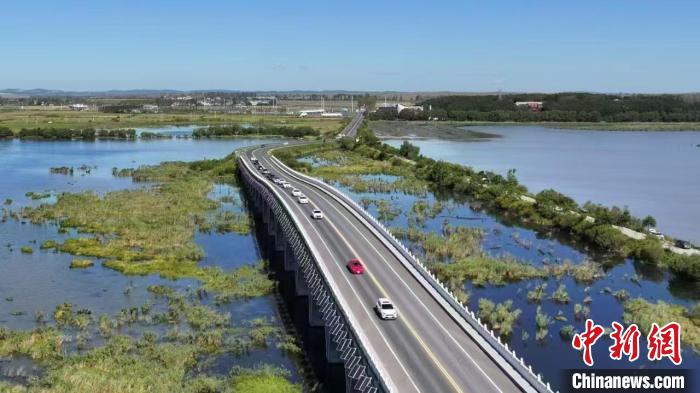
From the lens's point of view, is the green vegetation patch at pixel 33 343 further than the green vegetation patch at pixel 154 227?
No

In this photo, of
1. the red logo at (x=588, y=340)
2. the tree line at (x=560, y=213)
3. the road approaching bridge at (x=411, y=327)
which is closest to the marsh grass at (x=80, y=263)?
the road approaching bridge at (x=411, y=327)

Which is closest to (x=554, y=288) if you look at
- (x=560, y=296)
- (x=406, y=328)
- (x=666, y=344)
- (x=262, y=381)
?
(x=560, y=296)

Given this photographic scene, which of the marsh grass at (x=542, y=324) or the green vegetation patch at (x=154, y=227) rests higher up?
the green vegetation patch at (x=154, y=227)

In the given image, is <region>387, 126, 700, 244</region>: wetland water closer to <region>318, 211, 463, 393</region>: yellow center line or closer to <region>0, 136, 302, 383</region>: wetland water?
<region>318, 211, 463, 393</region>: yellow center line

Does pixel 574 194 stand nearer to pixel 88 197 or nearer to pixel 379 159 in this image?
pixel 379 159

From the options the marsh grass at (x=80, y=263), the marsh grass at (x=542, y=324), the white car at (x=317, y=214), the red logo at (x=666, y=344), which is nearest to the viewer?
the red logo at (x=666, y=344)

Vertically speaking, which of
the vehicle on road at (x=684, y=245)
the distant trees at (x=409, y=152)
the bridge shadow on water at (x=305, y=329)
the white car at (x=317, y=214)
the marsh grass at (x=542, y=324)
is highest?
the white car at (x=317, y=214)

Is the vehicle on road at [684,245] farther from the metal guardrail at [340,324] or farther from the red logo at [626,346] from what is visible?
the metal guardrail at [340,324]
